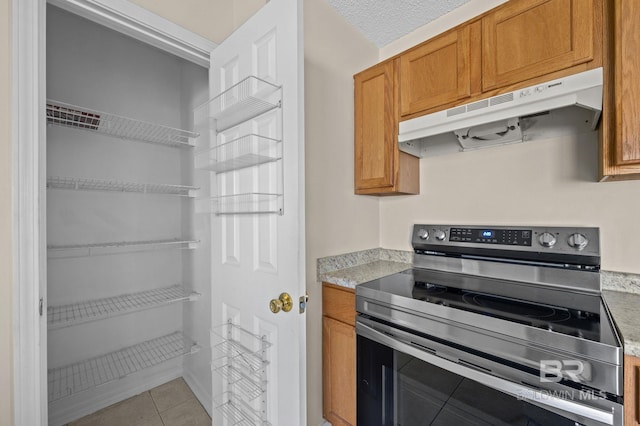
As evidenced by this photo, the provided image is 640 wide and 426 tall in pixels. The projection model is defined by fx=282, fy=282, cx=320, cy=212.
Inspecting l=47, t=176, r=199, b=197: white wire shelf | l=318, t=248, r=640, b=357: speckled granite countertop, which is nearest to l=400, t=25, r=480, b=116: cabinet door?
l=318, t=248, r=640, b=357: speckled granite countertop

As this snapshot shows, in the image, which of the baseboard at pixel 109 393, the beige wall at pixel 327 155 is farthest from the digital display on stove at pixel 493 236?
the baseboard at pixel 109 393

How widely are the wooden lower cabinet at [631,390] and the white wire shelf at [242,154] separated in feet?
4.18

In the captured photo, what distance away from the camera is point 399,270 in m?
1.77

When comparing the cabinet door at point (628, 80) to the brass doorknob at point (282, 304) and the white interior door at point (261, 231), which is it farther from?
the brass doorknob at point (282, 304)

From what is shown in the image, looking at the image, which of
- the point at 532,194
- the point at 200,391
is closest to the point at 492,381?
the point at 532,194

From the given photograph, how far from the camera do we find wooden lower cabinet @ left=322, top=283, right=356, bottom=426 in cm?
151

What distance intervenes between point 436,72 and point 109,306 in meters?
2.62

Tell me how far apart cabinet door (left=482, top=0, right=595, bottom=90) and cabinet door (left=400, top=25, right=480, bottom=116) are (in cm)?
10

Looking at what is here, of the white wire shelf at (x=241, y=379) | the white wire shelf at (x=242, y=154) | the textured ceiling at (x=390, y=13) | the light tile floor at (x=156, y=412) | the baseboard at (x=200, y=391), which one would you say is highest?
the textured ceiling at (x=390, y=13)

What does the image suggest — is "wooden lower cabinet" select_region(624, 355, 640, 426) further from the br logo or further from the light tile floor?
the light tile floor

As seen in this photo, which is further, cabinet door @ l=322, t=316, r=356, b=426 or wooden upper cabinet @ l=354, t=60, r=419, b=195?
wooden upper cabinet @ l=354, t=60, r=419, b=195
